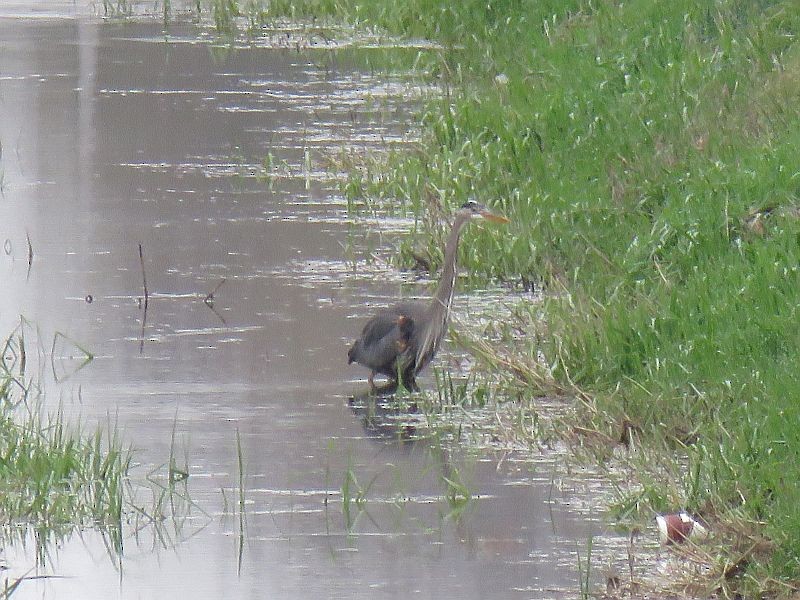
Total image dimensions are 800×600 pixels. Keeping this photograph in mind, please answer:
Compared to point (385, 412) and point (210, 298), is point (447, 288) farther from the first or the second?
point (210, 298)

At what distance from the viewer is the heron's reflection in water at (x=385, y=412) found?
272 inches

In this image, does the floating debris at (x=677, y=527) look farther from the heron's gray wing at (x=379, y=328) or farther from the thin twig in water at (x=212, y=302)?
the thin twig in water at (x=212, y=302)

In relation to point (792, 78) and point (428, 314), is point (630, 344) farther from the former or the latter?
point (792, 78)

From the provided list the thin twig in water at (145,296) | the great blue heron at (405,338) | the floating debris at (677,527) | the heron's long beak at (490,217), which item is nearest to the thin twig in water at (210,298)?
the thin twig in water at (145,296)

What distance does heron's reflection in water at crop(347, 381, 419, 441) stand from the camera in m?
6.91

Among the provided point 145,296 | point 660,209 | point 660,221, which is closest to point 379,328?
point 145,296

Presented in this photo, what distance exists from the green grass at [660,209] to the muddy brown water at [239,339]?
51 cm

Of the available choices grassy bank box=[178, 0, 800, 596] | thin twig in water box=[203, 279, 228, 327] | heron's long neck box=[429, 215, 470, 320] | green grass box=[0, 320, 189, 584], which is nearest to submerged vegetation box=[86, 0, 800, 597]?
grassy bank box=[178, 0, 800, 596]

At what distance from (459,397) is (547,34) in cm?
662

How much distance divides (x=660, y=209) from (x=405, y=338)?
208 cm

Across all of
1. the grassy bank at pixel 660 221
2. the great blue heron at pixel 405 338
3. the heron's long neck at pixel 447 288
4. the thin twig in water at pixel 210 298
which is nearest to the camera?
the grassy bank at pixel 660 221

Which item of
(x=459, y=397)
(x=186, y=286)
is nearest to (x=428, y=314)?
(x=459, y=397)

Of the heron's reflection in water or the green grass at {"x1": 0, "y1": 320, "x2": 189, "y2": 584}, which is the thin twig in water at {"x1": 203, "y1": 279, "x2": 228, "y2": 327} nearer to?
the heron's reflection in water

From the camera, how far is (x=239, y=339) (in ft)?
26.3
